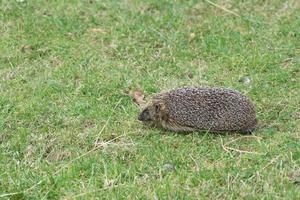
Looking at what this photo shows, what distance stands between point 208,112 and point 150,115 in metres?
0.54

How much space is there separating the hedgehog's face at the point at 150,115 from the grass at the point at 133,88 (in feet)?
0.34

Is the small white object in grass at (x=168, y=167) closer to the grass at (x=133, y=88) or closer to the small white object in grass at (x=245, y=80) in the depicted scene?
the grass at (x=133, y=88)

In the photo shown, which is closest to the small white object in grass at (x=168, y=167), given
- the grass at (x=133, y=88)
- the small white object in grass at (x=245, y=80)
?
the grass at (x=133, y=88)

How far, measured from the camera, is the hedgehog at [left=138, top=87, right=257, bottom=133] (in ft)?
18.8

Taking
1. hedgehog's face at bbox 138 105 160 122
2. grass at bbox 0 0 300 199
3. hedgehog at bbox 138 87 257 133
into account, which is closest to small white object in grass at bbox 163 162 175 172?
grass at bbox 0 0 300 199

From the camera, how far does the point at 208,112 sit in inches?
227

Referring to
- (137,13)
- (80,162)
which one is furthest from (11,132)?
(137,13)

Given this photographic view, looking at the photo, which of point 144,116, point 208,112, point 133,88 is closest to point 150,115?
point 144,116

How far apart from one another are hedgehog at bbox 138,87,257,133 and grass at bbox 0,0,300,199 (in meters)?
0.10

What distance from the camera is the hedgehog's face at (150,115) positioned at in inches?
234

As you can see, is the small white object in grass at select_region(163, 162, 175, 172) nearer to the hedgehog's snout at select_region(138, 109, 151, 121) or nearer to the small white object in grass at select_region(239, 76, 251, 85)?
the hedgehog's snout at select_region(138, 109, 151, 121)

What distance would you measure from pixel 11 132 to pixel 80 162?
3.08 feet

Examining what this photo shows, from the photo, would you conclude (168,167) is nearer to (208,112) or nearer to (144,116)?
(208,112)

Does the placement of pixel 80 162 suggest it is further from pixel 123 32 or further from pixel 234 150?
pixel 123 32
